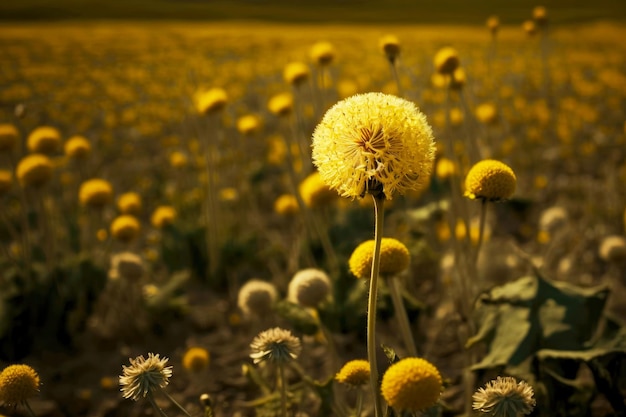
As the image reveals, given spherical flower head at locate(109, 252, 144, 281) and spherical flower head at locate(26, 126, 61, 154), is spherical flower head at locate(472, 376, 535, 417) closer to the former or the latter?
spherical flower head at locate(109, 252, 144, 281)

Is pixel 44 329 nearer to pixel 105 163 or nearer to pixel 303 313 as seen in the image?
pixel 303 313

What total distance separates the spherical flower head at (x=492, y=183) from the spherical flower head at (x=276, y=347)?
2.58 feet

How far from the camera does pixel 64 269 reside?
3.56 m

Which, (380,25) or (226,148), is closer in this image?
(226,148)

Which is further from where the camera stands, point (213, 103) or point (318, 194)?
point (213, 103)

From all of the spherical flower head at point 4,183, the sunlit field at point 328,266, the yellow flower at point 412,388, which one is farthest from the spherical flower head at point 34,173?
the yellow flower at point 412,388

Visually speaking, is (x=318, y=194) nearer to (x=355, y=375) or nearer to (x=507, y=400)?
(x=355, y=375)

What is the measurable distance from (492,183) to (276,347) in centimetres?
91

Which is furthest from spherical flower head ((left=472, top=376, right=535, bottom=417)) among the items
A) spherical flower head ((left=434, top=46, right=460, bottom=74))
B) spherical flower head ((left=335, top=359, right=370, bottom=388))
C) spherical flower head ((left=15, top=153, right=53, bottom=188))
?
spherical flower head ((left=15, top=153, right=53, bottom=188))

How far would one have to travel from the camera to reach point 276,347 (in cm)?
201

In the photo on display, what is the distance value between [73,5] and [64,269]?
18.1 metres

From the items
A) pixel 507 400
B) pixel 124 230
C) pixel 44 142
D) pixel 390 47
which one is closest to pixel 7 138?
pixel 44 142

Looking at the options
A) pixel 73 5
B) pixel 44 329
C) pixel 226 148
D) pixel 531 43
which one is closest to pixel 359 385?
pixel 44 329

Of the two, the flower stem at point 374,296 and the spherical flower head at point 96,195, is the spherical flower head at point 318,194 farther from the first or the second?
the flower stem at point 374,296
